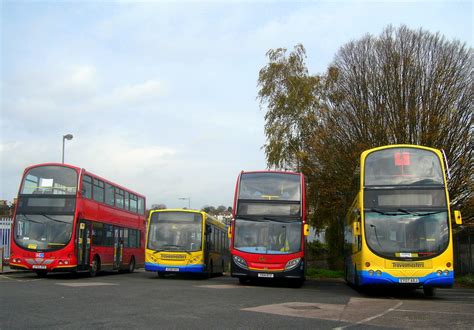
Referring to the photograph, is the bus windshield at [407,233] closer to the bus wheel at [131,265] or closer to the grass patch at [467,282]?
the grass patch at [467,282]

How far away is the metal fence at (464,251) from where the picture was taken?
27750 millimetres

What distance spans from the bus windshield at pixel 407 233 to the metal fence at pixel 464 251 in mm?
14181

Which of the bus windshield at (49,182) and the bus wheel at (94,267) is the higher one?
the bus windshield at (49,182)

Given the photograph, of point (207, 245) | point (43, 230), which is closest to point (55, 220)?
point (43, 230)

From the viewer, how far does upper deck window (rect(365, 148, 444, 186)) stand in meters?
15.7

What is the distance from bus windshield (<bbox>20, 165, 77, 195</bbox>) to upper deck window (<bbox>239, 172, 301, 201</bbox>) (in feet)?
21.3

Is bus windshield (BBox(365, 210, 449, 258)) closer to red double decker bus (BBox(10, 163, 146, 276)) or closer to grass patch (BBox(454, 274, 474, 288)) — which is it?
Result: grass patch (BBox(454, 274, 474, 288))

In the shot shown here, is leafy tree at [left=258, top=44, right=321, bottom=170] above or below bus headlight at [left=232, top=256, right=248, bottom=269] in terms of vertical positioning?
above

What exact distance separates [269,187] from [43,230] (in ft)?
28.0

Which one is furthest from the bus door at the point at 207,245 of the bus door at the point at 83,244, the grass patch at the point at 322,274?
the grass patch at the point at 322,274

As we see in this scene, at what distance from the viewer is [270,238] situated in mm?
18875

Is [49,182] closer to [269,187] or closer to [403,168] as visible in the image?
[269,187]

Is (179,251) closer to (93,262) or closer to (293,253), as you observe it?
(93,262)

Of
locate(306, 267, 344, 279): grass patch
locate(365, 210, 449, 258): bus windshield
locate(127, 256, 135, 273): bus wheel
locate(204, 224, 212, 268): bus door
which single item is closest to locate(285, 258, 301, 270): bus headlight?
locate(365, 210, 449, 258): bus windshield
